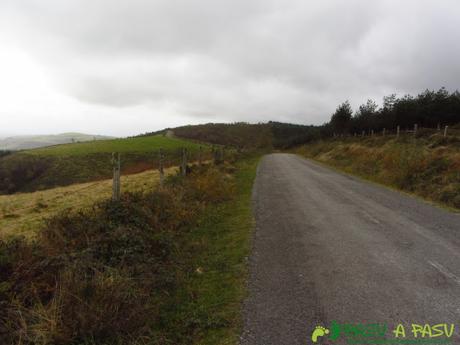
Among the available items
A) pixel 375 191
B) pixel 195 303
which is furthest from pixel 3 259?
pixel 375 191

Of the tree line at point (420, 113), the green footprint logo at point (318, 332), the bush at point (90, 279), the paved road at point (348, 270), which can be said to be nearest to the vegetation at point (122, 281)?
the bush at point (90, 279)

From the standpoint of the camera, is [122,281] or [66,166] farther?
[66,166]

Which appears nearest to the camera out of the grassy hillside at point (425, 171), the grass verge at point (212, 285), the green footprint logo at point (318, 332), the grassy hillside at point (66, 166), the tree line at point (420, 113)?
the green footprint logo at point (318, 332)

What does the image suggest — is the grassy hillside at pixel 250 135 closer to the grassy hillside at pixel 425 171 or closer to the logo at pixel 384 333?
the grassy hillside at pixel 425 171

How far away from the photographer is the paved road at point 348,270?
12.2 feet

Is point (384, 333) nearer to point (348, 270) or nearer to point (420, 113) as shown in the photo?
point (348, 270)

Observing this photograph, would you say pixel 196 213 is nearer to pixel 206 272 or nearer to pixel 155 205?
pixel 155 205

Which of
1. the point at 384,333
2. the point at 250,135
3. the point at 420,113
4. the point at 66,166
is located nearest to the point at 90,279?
the point at 384,333

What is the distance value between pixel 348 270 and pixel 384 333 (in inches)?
66.9

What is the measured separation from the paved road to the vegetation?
0.54m

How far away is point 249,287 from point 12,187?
53.4 m

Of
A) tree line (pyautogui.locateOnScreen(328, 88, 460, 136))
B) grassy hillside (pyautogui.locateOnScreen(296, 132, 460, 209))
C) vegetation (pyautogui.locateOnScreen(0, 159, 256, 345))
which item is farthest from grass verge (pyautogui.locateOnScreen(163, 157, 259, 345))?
tree line (pyautogui.locateOnScreen(328, 88, 460, 136))

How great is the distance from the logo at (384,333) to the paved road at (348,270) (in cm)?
7

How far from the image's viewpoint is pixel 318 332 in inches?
135
